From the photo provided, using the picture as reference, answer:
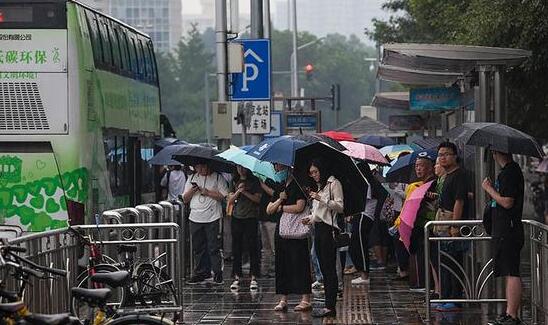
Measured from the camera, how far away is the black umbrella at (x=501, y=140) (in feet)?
40.4

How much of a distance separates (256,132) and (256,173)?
7798mm

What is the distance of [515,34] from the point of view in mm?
20453

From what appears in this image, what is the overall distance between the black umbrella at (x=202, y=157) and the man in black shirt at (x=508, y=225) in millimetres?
5661

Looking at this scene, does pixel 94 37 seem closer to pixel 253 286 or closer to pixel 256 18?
pixel 253 286

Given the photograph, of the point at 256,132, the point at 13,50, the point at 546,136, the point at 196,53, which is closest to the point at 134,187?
the point at 256,132

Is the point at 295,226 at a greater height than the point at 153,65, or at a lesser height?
lesser

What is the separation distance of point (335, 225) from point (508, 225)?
227 centimetres

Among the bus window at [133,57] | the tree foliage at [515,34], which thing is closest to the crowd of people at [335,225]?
the tree foliage at [515,34]

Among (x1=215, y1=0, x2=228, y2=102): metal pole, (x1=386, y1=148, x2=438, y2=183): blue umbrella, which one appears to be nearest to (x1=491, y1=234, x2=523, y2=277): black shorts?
(x1=386, y1=148, x2=438, y2=183): blue umbrella

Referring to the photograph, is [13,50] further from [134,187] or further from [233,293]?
[134,187]

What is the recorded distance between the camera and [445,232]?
13641mm

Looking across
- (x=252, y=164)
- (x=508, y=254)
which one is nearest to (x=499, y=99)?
(x=508, y=254)

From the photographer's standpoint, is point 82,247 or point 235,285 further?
point 235,285

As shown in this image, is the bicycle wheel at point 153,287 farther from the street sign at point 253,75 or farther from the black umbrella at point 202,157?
the street sign at point 253,75
